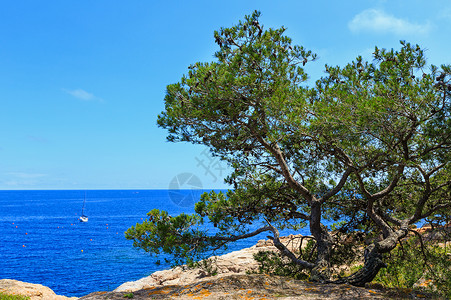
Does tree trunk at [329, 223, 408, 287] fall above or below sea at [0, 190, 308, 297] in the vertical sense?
Result: below

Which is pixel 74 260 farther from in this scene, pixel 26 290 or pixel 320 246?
pixel 320 246

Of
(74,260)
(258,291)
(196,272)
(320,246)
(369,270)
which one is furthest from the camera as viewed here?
(74,260)

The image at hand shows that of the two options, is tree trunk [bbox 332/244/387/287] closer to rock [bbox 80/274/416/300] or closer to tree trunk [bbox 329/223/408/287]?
tree trunk [bbox 329/223/408/287]

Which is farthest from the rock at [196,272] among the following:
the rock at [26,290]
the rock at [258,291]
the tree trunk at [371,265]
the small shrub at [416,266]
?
the rock at [258,291]

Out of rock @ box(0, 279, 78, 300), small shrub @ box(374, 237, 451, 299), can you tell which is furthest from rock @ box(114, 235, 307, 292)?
small shrub @ box(374, 237, 451, 299)

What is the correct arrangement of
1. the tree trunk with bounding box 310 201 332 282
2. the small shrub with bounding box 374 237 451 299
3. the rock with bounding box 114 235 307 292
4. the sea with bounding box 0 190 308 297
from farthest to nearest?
the sea with bounding box 0 190 308 297, the rock with bounding box 114 235 307 292, the small shrub with bounding box 374 237 451 299, the tree trunk with bounding box 310 201 332 282

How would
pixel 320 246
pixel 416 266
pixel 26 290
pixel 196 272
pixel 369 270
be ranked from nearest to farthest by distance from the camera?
pixel 369 270 → pixel 320 246 → pixel 416 266 → pixel 26 290 → pixel 196 272

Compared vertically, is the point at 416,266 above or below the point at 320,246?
below

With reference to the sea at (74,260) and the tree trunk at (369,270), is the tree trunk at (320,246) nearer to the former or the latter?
the tree trunk at (369,270)

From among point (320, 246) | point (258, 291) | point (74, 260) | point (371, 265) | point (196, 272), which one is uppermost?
point (74, 260)

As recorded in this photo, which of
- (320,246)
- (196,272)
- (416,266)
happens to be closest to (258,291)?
(320,246)

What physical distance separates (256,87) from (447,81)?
13.4 ft

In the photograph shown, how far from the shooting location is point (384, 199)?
10.1 m

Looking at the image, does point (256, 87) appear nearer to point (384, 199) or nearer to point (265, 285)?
point (265, 285)
